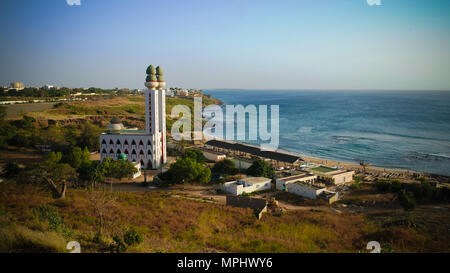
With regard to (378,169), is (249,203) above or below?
above

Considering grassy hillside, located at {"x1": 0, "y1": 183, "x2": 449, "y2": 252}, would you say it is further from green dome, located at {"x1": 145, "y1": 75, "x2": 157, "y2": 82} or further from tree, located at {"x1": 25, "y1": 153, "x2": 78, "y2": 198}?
green dome, located at {"x1": 145, "y1": 75, "x2": 157, "y2": 82}

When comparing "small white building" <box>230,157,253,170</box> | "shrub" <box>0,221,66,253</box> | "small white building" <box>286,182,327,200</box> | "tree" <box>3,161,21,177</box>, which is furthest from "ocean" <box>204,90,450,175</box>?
"shrub" <box>0,221,66,253</box>

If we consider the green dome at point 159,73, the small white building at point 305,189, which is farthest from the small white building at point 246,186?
the green dome at point 159,73

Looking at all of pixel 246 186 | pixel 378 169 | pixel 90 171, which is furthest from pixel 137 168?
pixel 378 169

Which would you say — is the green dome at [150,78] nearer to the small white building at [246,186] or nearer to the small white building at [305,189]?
the small white building at [246,186]

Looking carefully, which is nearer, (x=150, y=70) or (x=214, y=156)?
(x=150, y=70)

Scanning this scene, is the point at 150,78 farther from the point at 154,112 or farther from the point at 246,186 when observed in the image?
the point at 246,186
